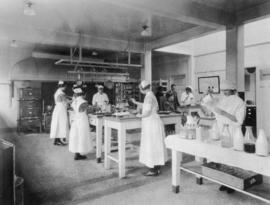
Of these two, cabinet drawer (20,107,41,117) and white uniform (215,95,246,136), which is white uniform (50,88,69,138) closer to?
cabinet drawer (20,107,41,117)

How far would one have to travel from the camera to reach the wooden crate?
2.40 m

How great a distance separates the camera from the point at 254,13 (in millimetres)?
4574

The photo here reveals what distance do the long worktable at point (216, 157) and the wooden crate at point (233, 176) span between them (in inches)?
2.1

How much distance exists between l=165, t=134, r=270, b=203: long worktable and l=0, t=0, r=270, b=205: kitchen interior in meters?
0.01

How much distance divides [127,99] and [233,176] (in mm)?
8152

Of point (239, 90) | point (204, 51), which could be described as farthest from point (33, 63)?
point (239, 90)

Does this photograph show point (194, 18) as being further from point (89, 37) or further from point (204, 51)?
point (204, 51)

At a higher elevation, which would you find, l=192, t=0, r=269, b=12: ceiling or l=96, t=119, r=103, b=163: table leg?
l=192, t=0, r=269, b=12: ceiling

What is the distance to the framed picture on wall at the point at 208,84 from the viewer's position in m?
8.58

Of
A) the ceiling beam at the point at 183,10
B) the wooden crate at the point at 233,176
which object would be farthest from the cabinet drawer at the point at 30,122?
the wooden crate at the point at 233,176

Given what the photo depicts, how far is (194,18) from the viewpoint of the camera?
439 cm

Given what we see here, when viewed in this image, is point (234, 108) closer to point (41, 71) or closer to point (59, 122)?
point (59, 122)

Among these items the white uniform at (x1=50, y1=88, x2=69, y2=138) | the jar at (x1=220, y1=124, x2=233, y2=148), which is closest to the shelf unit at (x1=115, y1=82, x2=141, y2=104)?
the white uniform at (x1=50, y1=88, x2=69, y2=138)

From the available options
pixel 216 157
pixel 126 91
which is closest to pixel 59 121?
pixel 126 91
